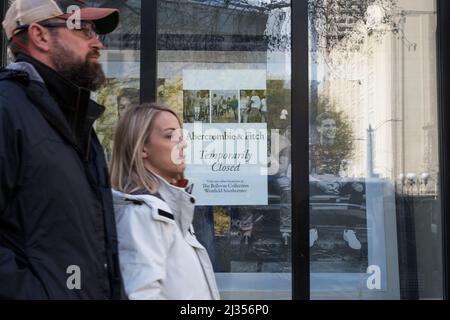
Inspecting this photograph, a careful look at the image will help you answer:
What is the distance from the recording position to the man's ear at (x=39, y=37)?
1.84 metres

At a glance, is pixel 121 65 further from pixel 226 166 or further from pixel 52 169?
pixel 52 169

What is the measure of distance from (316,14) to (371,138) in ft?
4.34

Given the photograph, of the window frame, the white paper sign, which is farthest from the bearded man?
the white paper sign

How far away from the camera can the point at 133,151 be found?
2.05 m

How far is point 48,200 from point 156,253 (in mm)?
393

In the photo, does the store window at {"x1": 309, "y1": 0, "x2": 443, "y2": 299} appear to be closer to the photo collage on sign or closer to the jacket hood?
the photo collage on sign

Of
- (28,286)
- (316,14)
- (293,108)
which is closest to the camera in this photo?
(28,286)

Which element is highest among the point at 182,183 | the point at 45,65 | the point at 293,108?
the point at 293,108

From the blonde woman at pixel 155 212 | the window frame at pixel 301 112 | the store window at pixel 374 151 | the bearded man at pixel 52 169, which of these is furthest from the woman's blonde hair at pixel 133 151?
the store window at pixel 374 151

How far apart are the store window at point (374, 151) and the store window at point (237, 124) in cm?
32

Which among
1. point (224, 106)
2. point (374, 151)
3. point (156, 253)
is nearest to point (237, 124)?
point (224, 106)
